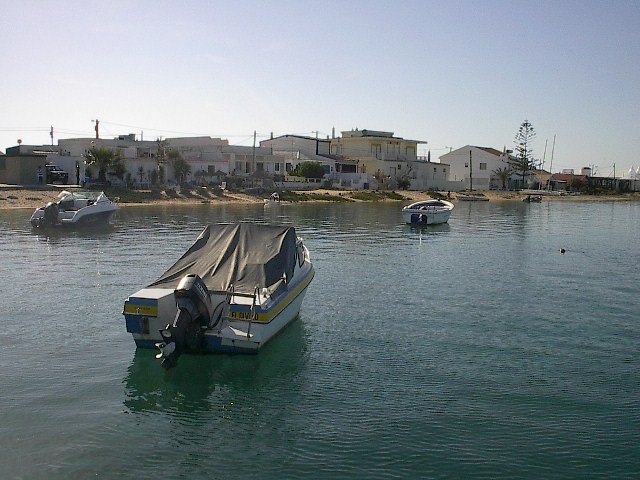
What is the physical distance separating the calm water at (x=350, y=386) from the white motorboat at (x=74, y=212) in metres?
17.3

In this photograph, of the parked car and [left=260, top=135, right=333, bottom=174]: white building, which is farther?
[left=260, top=135, right=333, bottom=174]: white building

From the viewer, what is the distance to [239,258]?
58.4ft

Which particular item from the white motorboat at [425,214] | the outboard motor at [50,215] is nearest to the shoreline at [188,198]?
the outboard motor at [50,215]

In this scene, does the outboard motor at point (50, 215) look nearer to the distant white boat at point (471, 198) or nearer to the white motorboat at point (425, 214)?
the white motorboat at point (425, 214)

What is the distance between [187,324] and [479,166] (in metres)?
119

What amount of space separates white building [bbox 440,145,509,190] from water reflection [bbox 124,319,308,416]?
112 m

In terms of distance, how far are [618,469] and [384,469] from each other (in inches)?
154

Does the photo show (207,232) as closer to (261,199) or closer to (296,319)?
(296,319)

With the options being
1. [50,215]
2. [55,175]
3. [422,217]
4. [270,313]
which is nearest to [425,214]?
[422,217]

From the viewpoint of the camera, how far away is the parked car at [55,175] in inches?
2884

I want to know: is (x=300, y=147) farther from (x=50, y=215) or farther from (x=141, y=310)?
(x=141, y=310)

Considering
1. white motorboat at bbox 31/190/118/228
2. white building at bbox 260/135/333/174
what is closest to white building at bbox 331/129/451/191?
white building at bbox 260/135/333/174

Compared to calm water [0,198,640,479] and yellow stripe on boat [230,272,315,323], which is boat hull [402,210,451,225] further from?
yellow stripe on boat [230,272,315,323]

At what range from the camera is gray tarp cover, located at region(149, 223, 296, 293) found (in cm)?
1686
